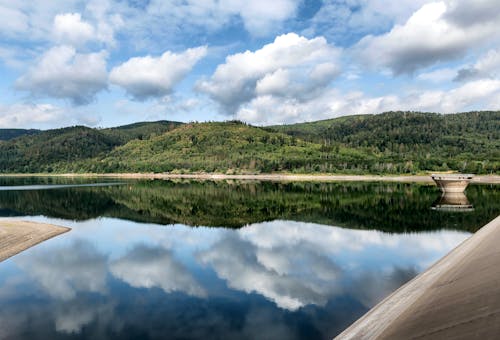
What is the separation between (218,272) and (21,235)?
26.2 meters

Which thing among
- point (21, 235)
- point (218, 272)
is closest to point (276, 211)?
point (218, 272)

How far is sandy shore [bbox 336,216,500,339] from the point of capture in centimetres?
1360

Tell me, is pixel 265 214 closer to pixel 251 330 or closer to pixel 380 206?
pixel 380 206

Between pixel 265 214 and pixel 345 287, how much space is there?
39021 millimetres

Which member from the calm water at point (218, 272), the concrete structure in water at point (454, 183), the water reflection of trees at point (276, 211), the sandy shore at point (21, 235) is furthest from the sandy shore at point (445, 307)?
the concrete structure in water at point (454, 183)

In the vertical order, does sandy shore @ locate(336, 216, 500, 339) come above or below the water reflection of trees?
above

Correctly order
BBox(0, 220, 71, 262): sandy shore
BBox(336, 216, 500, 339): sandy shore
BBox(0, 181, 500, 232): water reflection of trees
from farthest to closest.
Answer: BBox(0, 181, 500, 232): water reflection of trees → BBox(0, 220, 71, 262): sandy shore → BBox(336, 216, 500, 339): sandy shore

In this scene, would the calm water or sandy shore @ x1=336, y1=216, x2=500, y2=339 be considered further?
the calm water

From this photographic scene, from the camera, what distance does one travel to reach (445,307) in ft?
53.4

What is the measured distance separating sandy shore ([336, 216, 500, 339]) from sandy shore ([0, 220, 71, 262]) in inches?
1282

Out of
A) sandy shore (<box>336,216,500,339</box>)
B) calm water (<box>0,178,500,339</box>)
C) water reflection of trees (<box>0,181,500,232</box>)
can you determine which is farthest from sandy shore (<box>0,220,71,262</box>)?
sandy shore (<box>336,216,500,339</box>)

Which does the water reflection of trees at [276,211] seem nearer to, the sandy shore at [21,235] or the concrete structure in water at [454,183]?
the concrete structure in water at [454,183]

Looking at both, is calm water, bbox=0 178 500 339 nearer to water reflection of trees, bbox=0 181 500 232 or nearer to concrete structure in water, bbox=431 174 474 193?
water reflection of trees, bbox=0 181 500 232

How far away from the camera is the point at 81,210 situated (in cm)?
7131
